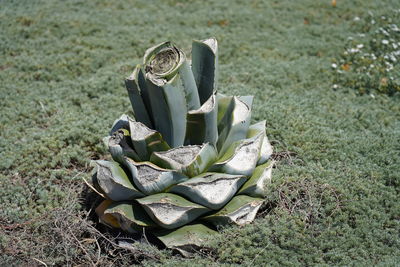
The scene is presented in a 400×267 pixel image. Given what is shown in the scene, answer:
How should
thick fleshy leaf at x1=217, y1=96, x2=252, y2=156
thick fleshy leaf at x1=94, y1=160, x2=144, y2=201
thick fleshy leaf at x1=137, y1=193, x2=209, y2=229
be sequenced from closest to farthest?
thick fleshy leaf at x1=137, y1=193, x2=209, y2=229 → thick fleshy leaf at x1=94, y1=160, x2=144, y2=201 → thick fleshy leaf at x1=217, y1=96, x2=252, y2=156

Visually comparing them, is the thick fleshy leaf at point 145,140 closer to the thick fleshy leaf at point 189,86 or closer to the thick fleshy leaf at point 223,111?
the thick fleshy leaf at point 189,86

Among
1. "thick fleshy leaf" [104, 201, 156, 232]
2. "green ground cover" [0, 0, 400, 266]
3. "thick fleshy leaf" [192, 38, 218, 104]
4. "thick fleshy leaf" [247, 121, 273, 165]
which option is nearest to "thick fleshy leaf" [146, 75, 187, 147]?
"thick fleshy leaf" [192, 38, 218, 104]

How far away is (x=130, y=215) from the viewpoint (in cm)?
332

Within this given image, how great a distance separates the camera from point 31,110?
5.29 meters

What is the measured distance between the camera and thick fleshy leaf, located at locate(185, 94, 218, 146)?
3.34m

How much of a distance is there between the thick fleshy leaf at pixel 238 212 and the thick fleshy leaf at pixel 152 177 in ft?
1.15

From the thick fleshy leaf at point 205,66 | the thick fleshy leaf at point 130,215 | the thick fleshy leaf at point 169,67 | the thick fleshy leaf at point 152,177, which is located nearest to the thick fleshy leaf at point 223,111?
the thick fleshy leaf at point 205,66

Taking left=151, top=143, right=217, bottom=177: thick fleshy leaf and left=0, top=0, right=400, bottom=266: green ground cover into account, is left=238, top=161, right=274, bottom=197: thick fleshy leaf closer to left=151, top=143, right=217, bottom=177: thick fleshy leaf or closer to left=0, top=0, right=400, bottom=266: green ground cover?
left=0, top=0, right=400, bottom=266: green ground cover

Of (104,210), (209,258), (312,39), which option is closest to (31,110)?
(104,210)

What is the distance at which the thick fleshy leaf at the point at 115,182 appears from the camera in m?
3.30

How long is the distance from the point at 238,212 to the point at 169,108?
2.76ft

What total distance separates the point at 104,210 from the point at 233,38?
3862mm

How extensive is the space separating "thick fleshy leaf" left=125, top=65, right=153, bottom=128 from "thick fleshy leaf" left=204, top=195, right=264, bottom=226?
82 cm

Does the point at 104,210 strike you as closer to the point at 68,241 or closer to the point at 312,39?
the point at 68,241
